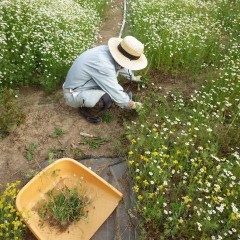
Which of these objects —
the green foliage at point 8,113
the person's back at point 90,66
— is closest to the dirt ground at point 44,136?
the green foliage at point 8,113

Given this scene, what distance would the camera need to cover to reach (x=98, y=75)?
4531 millimetres

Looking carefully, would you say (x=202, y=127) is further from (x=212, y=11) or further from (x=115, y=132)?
(x=212, y=11)

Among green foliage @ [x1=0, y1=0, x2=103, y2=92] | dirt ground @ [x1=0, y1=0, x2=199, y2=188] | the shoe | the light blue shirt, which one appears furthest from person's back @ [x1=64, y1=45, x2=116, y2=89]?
green foliage @ [x1=0, y1=0, x2=103, y2=92]

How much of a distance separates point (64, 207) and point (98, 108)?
1675 mm

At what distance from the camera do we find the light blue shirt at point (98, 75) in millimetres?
4473

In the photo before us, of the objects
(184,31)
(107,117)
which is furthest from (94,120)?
(184,31)

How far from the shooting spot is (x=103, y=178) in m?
4.21

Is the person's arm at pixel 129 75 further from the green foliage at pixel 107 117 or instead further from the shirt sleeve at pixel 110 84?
the green foliage at pixel 107 117

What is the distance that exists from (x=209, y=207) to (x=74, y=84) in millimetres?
2533

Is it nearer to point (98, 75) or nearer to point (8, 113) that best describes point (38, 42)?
point (8, 113)

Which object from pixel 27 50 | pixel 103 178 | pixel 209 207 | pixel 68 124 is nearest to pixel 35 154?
pixel 68 124

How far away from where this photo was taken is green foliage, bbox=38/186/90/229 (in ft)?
12.0

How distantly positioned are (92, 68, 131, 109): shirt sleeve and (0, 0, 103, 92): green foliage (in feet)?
4.06

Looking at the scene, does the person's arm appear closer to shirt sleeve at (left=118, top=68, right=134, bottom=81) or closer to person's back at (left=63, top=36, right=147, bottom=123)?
shirt sleeve at (left=118, top=68, right=134, bottom=81)
